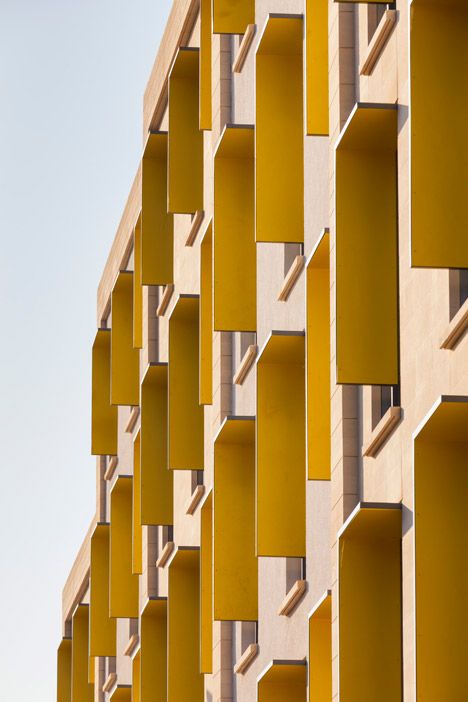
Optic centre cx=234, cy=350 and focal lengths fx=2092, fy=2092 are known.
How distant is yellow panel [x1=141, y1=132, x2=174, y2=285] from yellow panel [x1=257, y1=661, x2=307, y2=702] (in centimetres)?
1373

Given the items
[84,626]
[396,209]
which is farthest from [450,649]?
[84,626]

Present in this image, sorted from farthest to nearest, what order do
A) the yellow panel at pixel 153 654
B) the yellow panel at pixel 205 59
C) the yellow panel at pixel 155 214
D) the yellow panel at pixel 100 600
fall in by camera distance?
1. the yellow panel at pixel 100 600
2. the yellow panel at pixel 155 214
3. the yellow panel at pixel 153 654
4. the yellow panel at pixel 205 59

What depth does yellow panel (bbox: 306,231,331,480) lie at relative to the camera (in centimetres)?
2442

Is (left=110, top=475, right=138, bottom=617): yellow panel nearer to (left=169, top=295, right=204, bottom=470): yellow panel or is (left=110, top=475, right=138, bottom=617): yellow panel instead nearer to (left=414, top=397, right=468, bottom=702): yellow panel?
(left=169, top=295, right=204, bottom=470): yellow panel

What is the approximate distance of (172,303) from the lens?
38.6 metres

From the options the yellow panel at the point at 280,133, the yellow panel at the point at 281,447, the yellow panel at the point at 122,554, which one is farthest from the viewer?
the yellow panel at the point at 122,554

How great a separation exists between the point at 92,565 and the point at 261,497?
2063 cm

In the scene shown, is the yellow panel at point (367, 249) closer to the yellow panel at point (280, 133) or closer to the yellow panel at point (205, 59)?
the yellow panel at point (280, 133)

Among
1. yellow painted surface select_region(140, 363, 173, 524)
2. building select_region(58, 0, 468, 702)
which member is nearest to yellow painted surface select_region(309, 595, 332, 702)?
building select_region(58, 0, 468, 702)

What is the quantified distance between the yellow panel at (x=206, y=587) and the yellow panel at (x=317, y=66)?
919 cm

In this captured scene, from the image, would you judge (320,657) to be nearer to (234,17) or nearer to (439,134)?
(439,134)

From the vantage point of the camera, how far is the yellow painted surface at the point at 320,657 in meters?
24.5

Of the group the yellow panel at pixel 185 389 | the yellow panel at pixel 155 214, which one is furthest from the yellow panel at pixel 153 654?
→ the yellow panel at pixel 155 214

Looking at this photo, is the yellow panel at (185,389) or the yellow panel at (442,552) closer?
the yellow panel at (442,552)
